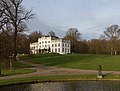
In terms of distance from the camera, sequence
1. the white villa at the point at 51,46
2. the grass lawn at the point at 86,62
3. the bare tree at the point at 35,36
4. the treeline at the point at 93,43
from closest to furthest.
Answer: the grass lawn at the point at 86,62
the treeline at the point at 93,43
the white villa at the point at 51,46
the bare tree at the point at 35,36

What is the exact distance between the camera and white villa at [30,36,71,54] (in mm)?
131125

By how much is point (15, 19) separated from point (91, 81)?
123 feet

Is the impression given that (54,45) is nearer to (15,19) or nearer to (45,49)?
(45,49)

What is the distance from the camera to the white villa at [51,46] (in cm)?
13112

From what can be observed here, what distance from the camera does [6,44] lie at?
133 feet

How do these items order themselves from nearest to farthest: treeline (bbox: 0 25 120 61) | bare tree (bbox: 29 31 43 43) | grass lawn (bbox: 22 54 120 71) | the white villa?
grass lawn (bbox: 22 54 120 71), treeline (bbox: 0 25 120 61), the white villa, bare tree (bbox: 29 31 43 43)

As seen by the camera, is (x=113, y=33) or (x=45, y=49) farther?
(x=45, y=49)

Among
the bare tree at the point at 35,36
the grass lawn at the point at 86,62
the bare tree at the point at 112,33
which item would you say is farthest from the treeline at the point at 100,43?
the grass lawn at the point at 86,62

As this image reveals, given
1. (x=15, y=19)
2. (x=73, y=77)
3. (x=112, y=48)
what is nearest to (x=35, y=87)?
(x=73, y=77)

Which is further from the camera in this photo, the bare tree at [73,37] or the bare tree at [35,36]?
the bare tree at [35,36]

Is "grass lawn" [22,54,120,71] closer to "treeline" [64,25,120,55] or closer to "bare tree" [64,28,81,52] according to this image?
"treeline" [64,25,120,55]

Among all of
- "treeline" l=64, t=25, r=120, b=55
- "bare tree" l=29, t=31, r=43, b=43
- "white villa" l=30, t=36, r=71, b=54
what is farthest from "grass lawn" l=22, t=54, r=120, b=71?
"bare tree" l=29, t=31, r=43, b=43

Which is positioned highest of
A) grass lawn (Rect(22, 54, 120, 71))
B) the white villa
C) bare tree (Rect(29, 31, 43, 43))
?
bare tree (Rect(29, 31, 43, 43))

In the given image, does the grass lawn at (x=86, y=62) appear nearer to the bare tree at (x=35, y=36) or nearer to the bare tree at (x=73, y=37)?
the bare tree at (x=73, y=37)
